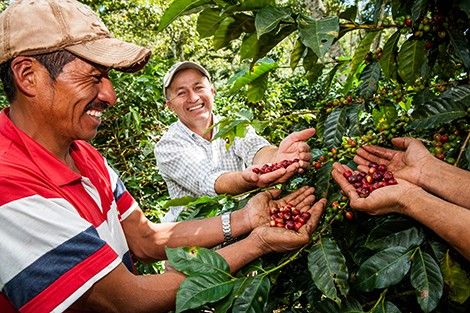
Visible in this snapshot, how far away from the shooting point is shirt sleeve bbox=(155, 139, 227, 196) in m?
2.65

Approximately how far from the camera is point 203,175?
2680 mm

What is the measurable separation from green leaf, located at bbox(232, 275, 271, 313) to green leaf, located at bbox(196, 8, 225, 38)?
87 centimetres

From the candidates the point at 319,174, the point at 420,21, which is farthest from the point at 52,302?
the point at 420,21

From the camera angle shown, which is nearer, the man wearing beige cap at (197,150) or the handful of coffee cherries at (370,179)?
the handful of coffee cherries at (370,179)

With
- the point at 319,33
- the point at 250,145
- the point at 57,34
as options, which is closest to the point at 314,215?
the point at 319,33

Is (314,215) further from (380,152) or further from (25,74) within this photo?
(25,74)

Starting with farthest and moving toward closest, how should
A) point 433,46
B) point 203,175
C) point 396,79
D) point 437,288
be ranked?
1. point 203,175
2. point 396,79
3. point 433,46
4. point 437,288

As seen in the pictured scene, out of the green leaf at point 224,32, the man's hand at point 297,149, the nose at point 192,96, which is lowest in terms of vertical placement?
the man's hand at point 297,149

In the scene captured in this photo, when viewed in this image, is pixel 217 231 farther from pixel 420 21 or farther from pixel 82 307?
pixel 420 21

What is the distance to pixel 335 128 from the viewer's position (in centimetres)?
160

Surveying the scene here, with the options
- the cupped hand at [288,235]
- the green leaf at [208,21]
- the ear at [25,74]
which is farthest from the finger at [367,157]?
the ear at [25,74]

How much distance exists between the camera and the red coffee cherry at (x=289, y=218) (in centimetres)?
153

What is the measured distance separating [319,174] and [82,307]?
3.28ft

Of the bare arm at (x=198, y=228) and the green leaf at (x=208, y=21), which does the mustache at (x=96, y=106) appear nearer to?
the green leaf at (x=208, y=21)
